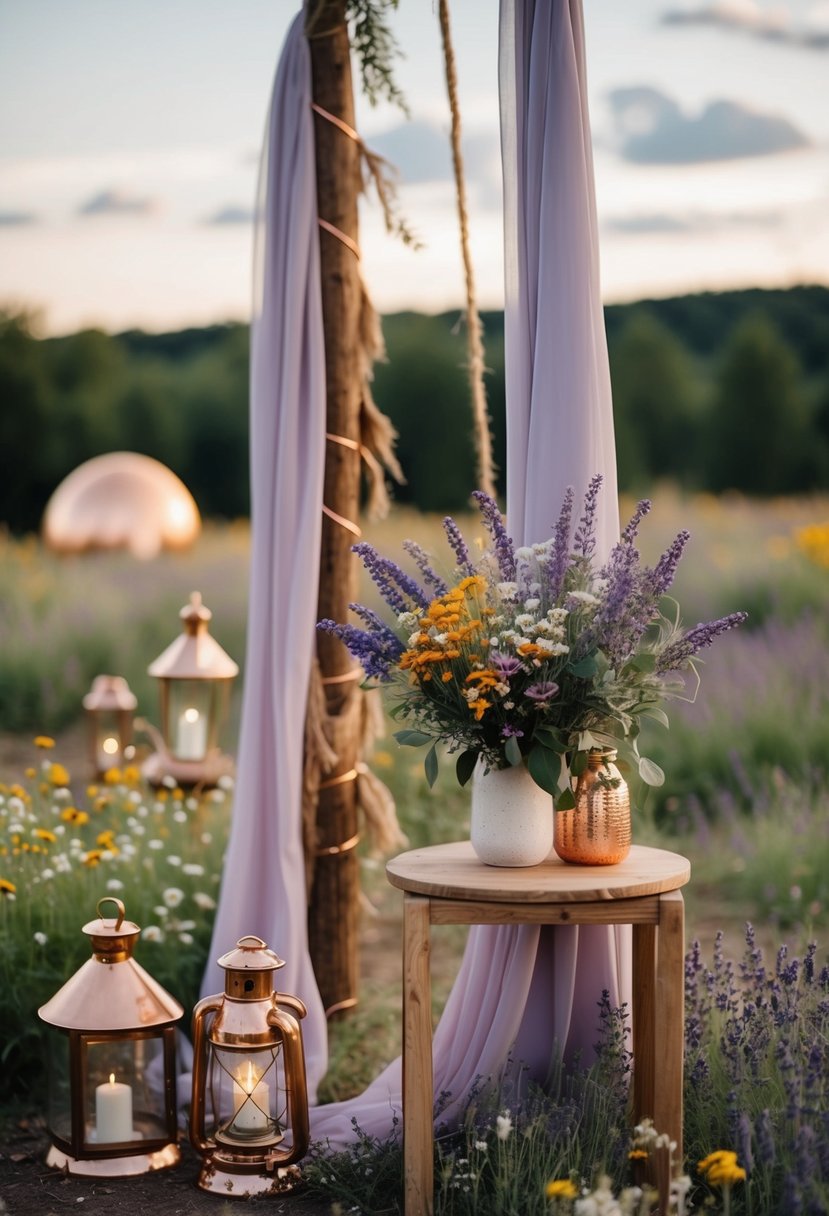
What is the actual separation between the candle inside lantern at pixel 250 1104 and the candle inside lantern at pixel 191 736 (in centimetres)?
165

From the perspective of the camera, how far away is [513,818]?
8.50 ft

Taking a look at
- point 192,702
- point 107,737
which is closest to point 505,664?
point 192,702

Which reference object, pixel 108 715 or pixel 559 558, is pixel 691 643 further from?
pixel 108 715

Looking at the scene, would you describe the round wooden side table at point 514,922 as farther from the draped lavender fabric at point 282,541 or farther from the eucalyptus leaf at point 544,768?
the draped lavender fabric at point 282,541

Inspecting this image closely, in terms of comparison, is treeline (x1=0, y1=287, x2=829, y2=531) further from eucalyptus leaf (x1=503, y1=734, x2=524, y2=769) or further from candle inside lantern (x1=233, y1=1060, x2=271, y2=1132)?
eucalyptus leaf (x1=503, y1=734, x2=524, y2=769)

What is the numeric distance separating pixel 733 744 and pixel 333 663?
110 inches

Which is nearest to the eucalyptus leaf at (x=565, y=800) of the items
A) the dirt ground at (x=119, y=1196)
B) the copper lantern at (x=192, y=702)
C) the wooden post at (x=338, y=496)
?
the dirt ground at (x=119, y=1196)

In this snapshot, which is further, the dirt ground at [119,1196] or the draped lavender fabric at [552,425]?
the draped lavender fabric at [552,425]

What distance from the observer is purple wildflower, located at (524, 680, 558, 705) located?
2.43 meters

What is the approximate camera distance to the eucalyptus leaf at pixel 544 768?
2.48 m

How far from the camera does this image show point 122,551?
1041 centimetres

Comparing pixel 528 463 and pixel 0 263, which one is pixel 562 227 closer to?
pixel 528 463

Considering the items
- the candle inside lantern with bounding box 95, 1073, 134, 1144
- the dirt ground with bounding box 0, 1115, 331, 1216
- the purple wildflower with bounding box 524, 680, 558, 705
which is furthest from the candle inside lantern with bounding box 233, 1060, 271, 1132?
the purple wildflower with bounding box 524, 680, 558, 705

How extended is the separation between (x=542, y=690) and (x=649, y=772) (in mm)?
355
